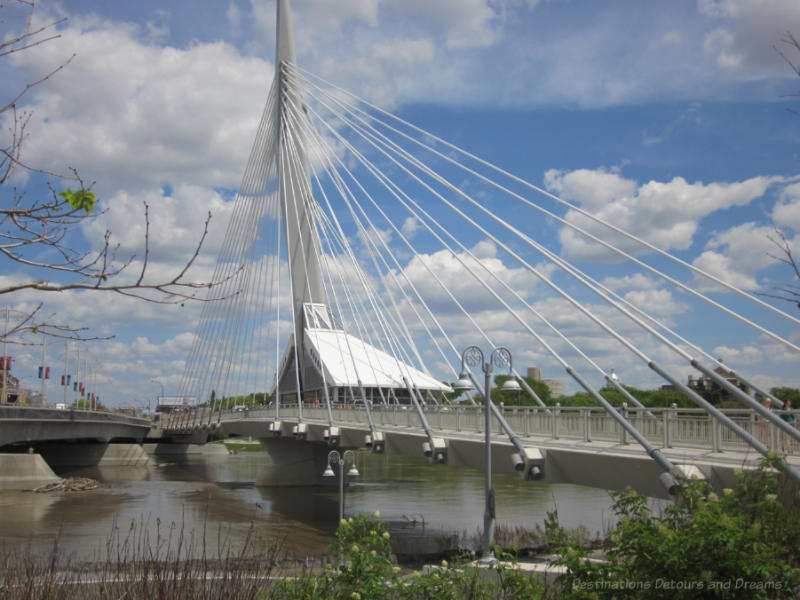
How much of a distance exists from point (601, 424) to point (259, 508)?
15007mm

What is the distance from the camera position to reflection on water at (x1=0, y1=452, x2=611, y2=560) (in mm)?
23688

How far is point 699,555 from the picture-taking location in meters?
6.10

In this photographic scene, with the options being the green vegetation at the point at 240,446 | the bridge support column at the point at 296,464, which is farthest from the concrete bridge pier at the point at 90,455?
the green vegetation at the point at 240,446

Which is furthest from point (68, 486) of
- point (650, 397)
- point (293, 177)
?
point (650, 397)

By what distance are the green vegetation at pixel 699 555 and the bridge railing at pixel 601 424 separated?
5.25 metres

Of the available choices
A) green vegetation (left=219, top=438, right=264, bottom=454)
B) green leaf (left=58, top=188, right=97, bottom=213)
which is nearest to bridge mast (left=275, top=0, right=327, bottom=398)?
green leaf (left=58, top=188, right=97, bottom=213)

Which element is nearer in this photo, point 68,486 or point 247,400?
point 68,486

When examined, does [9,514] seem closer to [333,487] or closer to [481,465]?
[333,487]

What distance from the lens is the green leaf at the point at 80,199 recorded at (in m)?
3.99

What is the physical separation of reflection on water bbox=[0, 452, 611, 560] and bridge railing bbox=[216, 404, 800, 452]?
4218 mm

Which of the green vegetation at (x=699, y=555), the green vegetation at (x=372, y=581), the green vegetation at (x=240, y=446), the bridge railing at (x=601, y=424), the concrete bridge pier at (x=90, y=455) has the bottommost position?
the green vegetation at (x=240, y=446)

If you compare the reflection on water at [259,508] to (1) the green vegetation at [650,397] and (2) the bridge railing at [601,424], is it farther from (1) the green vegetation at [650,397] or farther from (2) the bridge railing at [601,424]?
(1) the green vegetation at [650,397]

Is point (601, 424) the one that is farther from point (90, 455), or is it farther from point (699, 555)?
point (90, 455)

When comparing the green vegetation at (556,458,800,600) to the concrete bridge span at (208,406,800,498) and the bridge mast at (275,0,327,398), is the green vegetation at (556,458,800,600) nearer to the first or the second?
the concrete bridge span at (208,406,800,498)
